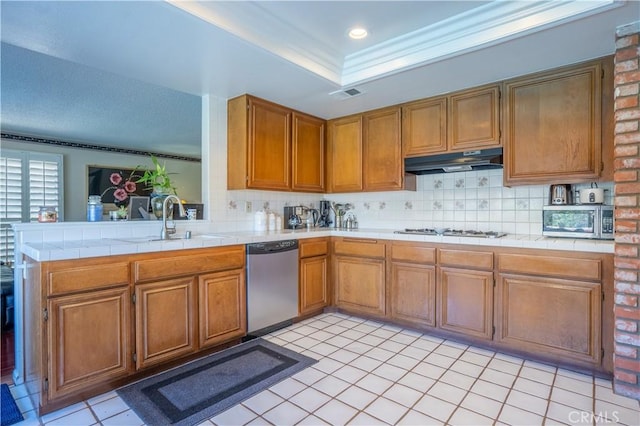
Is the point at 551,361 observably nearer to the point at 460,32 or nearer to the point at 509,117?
the point at 509,117

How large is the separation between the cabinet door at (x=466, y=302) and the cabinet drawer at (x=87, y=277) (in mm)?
2414

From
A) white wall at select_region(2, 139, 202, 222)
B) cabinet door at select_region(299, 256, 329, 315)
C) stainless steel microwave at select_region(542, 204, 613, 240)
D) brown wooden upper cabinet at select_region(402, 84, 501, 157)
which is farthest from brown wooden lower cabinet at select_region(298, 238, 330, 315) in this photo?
white wall at select_region(2, 139, 202, 222)

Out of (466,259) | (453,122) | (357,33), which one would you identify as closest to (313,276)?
(466,259)

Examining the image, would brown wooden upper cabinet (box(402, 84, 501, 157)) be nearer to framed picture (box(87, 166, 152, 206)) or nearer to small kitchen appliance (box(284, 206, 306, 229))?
small kitchen appliance (box(284, 206, 306, 229))

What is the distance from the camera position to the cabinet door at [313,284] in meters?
3.37

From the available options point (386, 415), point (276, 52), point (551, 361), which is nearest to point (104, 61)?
point (276, 52)

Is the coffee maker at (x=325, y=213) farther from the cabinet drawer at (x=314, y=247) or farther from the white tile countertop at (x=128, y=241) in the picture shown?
the white tile countertop at (x=128, y=241)

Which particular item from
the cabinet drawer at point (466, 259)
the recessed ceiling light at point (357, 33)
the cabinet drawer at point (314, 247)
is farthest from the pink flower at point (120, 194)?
the cabinet drawer at point (466, 259)

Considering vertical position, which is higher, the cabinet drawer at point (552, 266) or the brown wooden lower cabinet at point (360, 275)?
the cabinet drawer at point (552, 266)

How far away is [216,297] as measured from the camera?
261 centimetres

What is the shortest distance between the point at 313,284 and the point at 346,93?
189cm

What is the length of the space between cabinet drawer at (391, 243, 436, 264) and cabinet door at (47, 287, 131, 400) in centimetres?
220

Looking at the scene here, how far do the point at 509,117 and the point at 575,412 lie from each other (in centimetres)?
209

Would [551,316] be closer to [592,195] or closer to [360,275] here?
[592,195]
